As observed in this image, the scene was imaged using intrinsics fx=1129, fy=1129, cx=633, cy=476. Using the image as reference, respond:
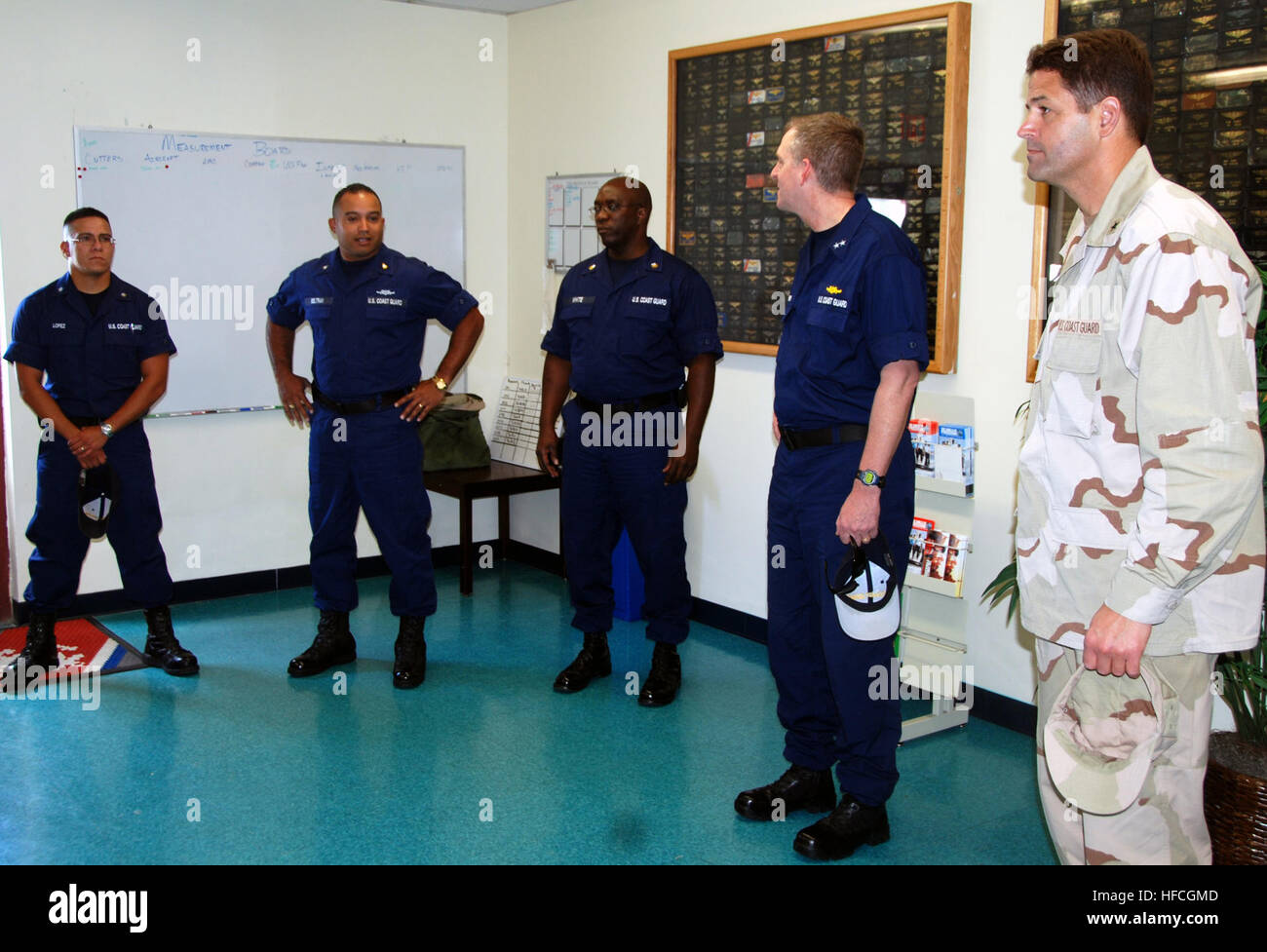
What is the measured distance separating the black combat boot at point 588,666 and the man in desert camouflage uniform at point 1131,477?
2.32m

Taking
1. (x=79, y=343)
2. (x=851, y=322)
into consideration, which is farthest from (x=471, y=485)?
(x=851, y=322)

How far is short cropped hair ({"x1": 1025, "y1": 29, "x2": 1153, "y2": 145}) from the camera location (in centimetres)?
Result: 188

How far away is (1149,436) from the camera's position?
1759 mm

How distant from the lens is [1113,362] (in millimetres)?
1874

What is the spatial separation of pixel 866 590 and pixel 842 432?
0.39 m

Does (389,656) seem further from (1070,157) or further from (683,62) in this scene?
(1070,157)

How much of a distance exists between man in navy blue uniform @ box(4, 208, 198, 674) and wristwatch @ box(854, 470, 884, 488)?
2739 millimetres

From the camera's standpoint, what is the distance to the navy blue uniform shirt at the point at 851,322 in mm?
2689

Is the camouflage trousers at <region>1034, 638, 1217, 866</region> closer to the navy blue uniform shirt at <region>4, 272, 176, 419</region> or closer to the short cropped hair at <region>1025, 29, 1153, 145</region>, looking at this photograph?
the short cropped hair at <region>1025, 29, 1153, 145</region>

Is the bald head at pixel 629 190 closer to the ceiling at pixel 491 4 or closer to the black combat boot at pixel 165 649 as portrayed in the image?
the ceiling at pixel 491 4

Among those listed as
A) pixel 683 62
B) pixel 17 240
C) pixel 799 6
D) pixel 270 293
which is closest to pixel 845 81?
pixel 799 6

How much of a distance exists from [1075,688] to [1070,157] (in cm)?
91

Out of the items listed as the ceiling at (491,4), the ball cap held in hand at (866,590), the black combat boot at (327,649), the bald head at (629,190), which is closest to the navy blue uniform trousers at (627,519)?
the bald head at (629,190)

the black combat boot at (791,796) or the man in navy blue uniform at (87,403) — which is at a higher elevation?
the man in navy blue uniform at (87,403)
